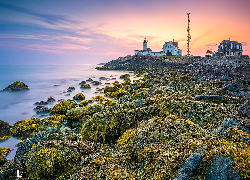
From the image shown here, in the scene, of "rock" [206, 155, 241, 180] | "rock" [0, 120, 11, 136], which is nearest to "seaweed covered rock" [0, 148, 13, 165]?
"rock" [0, 120, 11, 136]

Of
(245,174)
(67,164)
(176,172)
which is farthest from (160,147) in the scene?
(67,164)

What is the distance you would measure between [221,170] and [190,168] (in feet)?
1.88

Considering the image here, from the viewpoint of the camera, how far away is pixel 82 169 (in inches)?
165

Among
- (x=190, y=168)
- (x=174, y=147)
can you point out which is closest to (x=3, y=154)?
(x=174, y=147)

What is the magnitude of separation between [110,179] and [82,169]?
1.00 meters

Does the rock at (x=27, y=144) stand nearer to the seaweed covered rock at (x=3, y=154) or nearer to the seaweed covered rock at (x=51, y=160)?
the seaweed covered rock at (x=51, y=160)

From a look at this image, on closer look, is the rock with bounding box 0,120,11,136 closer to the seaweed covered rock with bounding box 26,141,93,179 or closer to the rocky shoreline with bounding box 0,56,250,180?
the rocky shoreline with bounding box 0,56,250,180

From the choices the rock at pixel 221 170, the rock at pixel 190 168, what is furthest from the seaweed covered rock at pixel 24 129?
the rock at pixel 221 170

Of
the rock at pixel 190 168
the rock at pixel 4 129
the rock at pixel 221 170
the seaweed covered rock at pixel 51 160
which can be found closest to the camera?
the rock at pixel 221 170

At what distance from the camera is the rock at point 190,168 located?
3.16 metres

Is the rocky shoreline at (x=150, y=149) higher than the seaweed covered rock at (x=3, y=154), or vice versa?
the rocky shoreline at (x=150, y=149)

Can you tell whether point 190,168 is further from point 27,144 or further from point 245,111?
point 27,144

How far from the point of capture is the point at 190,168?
3.22 m

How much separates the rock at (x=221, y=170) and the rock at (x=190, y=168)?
249mm
